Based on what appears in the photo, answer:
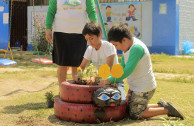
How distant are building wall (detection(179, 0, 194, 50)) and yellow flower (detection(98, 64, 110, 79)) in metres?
10.7

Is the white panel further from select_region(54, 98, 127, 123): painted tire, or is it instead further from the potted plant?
select_region(54, 98, 127, 123): painted tire

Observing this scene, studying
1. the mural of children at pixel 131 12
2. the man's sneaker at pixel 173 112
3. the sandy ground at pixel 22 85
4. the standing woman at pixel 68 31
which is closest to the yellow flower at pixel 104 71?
the man's sneaker at pixel 173 112

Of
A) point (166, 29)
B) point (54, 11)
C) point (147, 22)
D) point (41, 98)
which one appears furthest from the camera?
point (147, 22)

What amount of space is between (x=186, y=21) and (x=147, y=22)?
1.94 metres

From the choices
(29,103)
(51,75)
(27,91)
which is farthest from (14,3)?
(29,103)

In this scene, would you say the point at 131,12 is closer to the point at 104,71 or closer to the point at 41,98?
the point at 41,98

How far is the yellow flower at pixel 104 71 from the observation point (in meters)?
2.90

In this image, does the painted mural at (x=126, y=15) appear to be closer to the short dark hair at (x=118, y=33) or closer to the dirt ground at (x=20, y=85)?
the dirt ground at (x=20, y=85)

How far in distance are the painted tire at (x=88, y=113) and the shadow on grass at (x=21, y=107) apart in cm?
76

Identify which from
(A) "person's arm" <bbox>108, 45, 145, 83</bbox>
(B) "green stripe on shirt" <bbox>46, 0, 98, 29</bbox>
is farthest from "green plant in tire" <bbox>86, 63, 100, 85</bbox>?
(B) "green stripe on shirt" <bbox>46, 0, 98, 29</bbox>

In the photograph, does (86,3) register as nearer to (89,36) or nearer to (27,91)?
(89,36)

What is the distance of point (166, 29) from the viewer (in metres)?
12.5

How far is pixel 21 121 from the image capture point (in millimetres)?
2930

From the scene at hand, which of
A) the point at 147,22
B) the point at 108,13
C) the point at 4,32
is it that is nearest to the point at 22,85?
the point at 147,22
